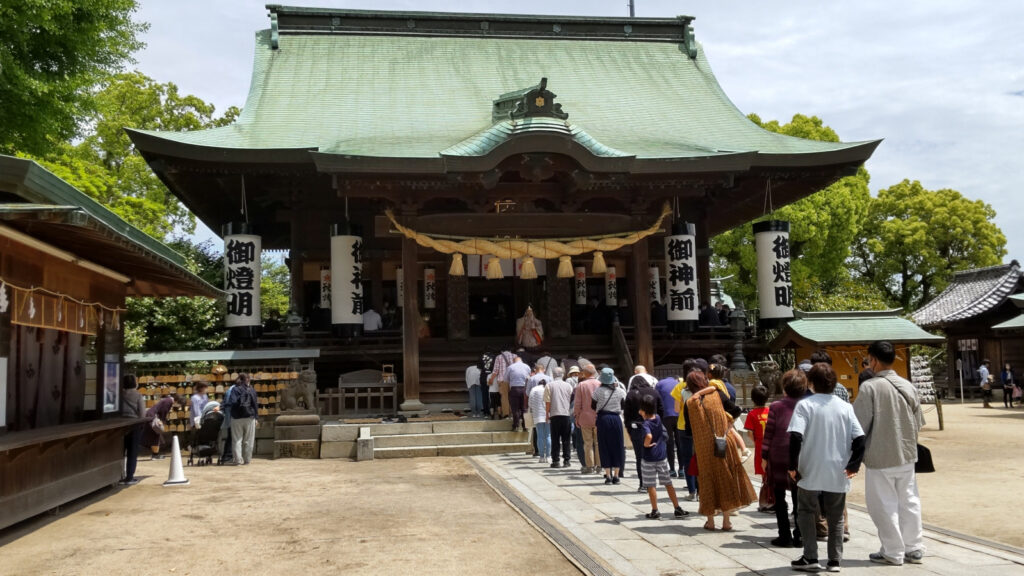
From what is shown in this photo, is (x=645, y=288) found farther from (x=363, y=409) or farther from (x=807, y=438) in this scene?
(x=807, y=438)

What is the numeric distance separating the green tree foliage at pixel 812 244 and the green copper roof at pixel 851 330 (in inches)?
491

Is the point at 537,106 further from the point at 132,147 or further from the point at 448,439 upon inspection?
the point at 132,147

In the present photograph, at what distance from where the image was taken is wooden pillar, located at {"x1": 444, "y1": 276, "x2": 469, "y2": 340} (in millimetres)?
18391

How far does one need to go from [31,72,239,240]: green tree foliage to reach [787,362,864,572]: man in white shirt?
824 inches

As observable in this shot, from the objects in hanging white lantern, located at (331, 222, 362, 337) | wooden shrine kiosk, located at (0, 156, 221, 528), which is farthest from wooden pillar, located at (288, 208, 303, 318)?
wooden shrine kiosk, located at (0, 156, 221, 528)

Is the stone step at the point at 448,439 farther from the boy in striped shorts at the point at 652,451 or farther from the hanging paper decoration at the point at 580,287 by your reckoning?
the hanging paper decoration at the point at 580,287

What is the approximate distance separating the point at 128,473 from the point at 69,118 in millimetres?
8470

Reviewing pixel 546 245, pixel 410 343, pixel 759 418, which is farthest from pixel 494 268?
pixel 759 418

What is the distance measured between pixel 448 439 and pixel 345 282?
170 inches

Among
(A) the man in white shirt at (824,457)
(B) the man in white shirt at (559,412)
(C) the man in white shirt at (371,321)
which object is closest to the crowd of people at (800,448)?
(A) the man in white shirt at (824,457)

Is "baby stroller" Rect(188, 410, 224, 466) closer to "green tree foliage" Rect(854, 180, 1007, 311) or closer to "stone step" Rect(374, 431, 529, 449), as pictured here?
"stone step" Rect(374, 431, 529, 449)

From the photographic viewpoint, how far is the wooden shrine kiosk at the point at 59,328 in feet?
22.9

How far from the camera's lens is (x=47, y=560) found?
6.31 m

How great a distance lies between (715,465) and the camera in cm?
673
